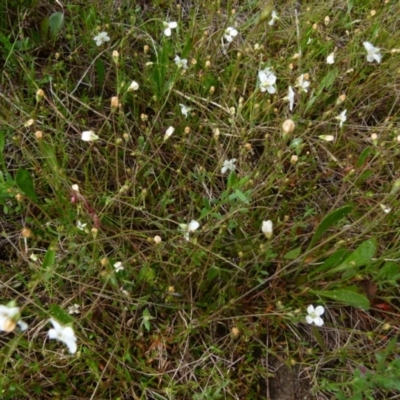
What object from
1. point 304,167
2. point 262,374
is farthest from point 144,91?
point 262,374

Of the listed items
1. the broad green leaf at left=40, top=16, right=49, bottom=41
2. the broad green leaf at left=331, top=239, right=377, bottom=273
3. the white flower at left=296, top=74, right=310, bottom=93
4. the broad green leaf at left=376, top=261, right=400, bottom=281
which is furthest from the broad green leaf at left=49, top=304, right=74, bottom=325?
the broad green leaf at left=40, top=16, right=49, bottom=41

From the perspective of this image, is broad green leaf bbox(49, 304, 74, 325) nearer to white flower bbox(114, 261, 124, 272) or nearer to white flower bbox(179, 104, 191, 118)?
white flower bbox(114, 261, 124, 272)

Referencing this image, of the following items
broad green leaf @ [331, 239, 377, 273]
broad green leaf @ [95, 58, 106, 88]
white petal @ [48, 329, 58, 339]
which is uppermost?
broad green leaf @ [95, 58, 106, 88]

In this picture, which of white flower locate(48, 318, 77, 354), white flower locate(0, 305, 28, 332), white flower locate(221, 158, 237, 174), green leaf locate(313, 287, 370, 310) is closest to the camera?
white flower locate(0, 305, 28, 332)

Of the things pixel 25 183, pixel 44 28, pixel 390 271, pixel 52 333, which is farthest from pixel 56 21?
pixel 390 271

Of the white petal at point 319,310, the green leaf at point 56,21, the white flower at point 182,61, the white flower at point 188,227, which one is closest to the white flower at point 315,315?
the white petal at point 319,310

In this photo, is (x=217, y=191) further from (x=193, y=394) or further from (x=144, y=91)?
(x=193, y=394)

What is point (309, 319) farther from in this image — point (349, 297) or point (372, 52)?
point (372, 52)
